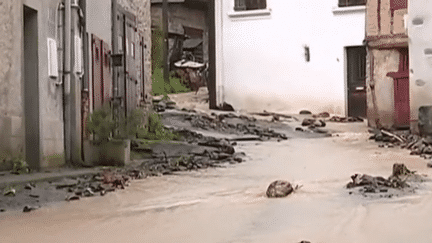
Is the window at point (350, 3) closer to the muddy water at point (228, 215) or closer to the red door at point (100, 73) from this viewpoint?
the red door at point (100, 73)

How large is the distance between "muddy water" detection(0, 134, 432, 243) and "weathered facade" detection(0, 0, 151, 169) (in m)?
1.26

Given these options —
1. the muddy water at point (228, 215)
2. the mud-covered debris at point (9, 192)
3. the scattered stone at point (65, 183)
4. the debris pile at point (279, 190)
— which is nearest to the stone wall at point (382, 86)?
the muddy water at point (228, 215)

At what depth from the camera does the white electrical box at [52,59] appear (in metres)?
6.57

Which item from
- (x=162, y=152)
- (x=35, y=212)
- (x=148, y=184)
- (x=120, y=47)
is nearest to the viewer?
(x=35, y=212)

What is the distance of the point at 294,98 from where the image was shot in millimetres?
17484

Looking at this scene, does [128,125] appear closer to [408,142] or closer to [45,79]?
[45,79]

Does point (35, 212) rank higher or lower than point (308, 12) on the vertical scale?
lower

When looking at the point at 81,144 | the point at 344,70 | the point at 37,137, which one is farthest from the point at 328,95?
the point at 37,137

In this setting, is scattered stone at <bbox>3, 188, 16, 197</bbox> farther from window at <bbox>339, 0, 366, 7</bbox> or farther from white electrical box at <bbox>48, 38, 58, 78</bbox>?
window at <bbox>339, 0, 366, 7</bbox>

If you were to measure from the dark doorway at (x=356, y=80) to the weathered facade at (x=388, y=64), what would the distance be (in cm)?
316

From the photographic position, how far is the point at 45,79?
253 inches

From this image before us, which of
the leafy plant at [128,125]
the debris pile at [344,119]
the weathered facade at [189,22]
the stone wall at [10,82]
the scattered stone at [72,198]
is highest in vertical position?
the weathered facade at [189,22]

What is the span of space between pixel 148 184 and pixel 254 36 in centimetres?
1231

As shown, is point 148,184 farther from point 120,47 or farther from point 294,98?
point 294,98
